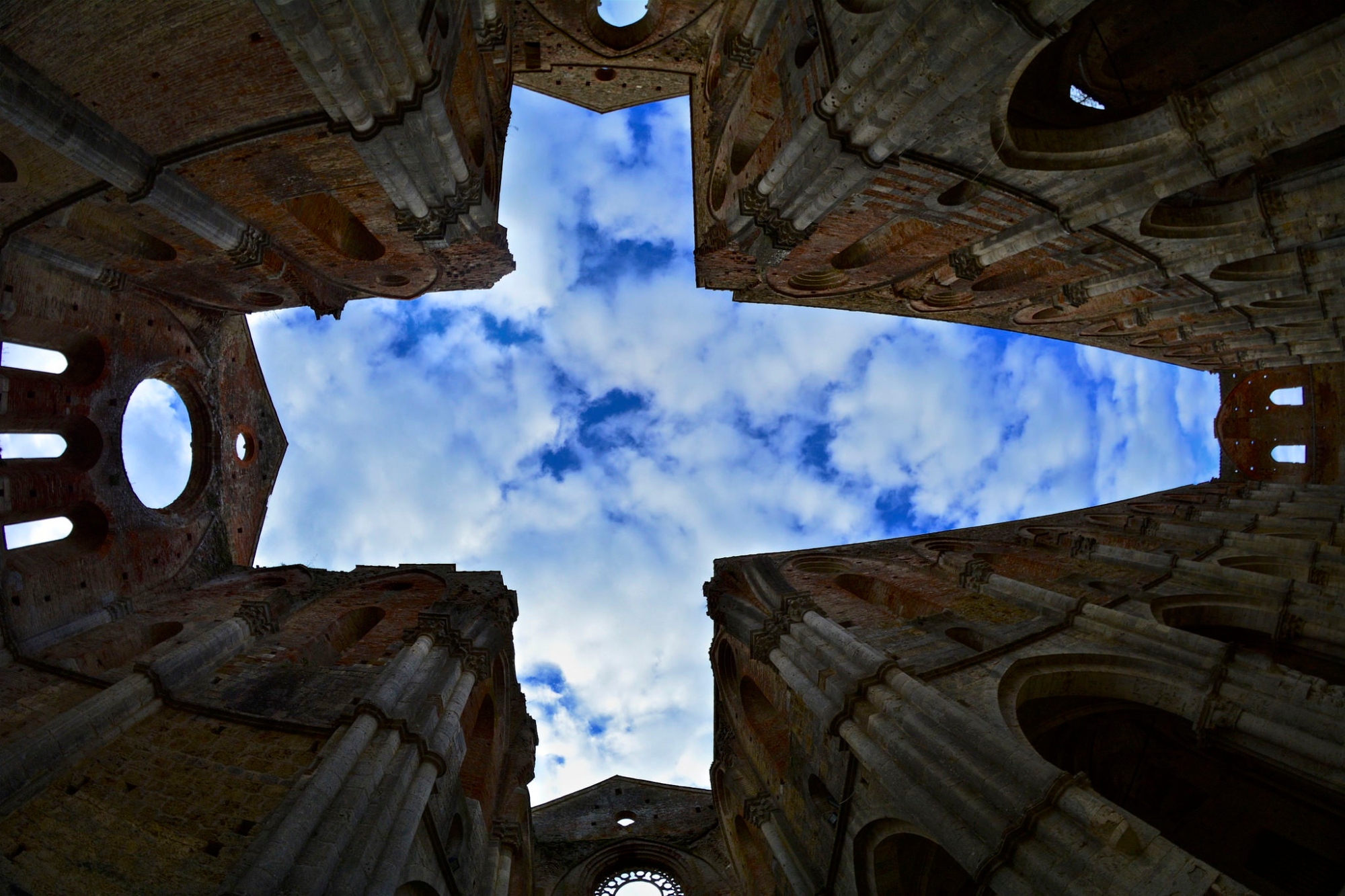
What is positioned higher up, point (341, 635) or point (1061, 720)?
point (341, 635)

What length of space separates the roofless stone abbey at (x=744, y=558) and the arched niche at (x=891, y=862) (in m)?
0.07

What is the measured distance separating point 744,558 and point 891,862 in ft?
30.7

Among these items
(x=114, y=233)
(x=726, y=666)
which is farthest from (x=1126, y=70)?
(x=114, y=233)

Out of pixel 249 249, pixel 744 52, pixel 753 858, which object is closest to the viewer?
pixel 249 249

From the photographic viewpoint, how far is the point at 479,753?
48.2ft

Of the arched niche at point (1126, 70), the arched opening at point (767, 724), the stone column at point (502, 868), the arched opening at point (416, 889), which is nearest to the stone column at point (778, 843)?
the stone column at point (502, 868)

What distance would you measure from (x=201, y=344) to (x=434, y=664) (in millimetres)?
11135

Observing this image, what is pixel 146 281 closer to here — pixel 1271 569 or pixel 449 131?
pixel 449 131

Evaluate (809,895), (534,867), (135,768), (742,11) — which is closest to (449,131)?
(742,11)

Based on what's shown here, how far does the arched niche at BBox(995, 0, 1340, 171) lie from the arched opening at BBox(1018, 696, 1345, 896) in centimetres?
882

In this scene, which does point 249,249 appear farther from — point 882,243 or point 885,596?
A: point 885,596

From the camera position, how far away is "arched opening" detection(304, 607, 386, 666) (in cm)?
1355

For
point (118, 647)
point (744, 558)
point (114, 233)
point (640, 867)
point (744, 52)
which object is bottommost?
point (640, 867)

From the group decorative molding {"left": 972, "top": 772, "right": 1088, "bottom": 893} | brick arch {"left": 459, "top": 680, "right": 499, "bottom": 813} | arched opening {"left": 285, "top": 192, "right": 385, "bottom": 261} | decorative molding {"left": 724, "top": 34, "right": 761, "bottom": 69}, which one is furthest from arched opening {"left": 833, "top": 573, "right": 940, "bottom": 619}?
arched opening {"left": 285, "top": 192, "right": 385, "bottom": 261}
